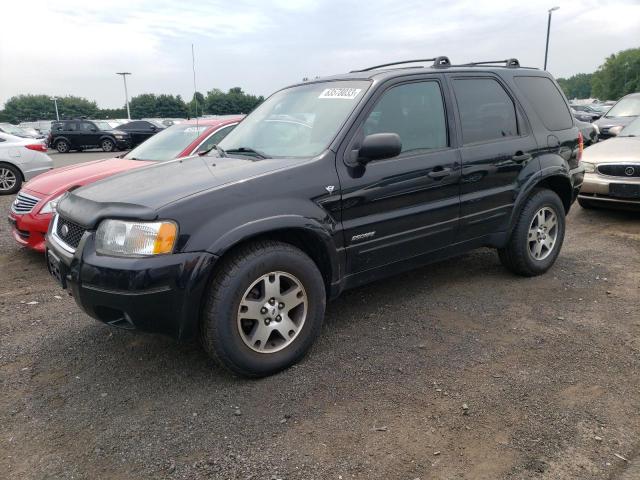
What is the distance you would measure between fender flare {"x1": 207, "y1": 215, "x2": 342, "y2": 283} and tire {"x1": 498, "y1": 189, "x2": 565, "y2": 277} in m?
1.99

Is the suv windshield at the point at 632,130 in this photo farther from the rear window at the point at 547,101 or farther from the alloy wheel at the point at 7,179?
the alloy wheel at the point at 7,179

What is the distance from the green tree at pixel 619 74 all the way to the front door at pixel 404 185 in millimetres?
92498

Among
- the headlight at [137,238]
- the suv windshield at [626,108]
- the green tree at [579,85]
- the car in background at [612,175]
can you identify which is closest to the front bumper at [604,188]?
the car in background at [612,175]

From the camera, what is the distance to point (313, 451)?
96.9 inches

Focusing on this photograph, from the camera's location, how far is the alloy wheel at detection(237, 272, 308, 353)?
3.00m

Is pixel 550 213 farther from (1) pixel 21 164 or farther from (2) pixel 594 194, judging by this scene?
(1) pixel 21 164

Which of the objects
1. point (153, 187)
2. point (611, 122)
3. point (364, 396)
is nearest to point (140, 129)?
point (611, 122)

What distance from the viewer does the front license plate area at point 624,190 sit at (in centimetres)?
646

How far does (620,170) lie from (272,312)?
567cm

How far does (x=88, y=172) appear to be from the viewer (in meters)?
5.88

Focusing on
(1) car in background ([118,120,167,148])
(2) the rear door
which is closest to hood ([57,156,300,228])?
(2) the rear door

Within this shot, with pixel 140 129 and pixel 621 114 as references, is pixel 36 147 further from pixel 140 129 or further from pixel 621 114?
pixel 140 129

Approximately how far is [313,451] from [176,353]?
1423 mm

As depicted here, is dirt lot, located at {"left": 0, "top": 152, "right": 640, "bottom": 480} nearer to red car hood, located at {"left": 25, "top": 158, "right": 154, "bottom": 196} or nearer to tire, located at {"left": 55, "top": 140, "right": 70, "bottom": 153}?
red car hood, located at {"left": 25, "top": 158, "right": 154, "bottom": 196}
